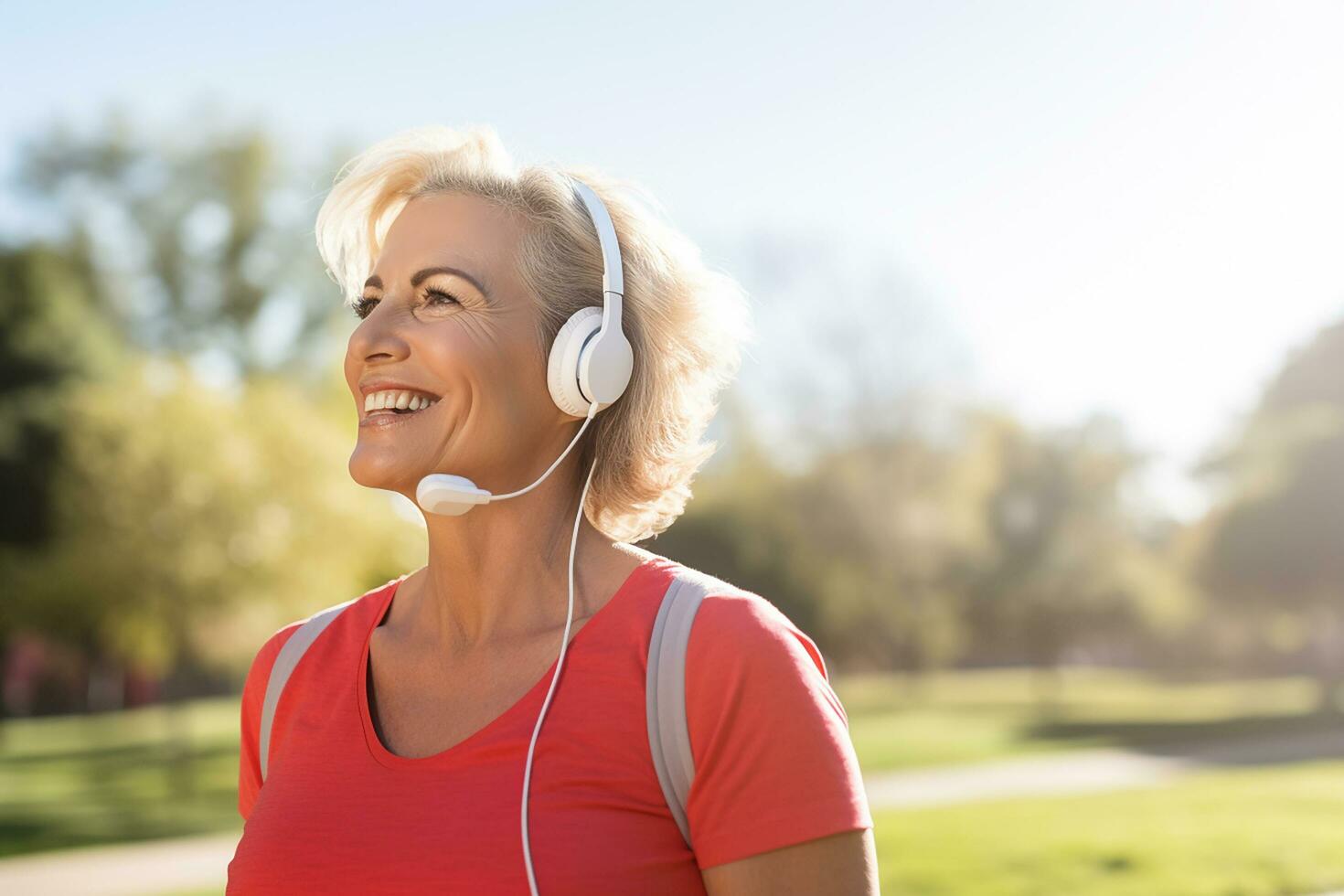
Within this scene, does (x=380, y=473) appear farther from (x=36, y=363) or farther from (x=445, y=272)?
(x=36, y=363)

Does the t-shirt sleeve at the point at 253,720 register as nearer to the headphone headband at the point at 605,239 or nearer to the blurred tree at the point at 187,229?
the headphone headband at the point at 605,239

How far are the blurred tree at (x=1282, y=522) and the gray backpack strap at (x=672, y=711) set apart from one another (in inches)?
1081

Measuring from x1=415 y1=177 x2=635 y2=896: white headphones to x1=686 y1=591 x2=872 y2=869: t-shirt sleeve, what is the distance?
1.22 feet

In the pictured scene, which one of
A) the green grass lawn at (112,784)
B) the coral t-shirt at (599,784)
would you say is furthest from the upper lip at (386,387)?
the green grass lawn at (112,784)

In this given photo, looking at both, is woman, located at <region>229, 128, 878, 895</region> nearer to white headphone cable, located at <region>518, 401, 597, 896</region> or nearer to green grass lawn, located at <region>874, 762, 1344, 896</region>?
white headphone cable, located at <region>518, 401, 597, 896</region>

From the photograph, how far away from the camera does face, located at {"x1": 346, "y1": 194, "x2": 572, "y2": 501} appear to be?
2076mm

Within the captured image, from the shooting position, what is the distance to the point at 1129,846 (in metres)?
9.02

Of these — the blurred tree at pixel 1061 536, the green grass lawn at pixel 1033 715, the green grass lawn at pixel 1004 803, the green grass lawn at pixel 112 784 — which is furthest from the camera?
the blurred tree at pixel 1061 536

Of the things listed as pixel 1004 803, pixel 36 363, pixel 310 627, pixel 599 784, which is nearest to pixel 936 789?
pixel 1004 803

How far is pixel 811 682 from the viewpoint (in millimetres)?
1719

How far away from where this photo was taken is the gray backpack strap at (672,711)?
173cm

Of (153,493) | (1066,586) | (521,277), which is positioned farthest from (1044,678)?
(521,277)

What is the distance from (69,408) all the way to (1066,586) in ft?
96.9

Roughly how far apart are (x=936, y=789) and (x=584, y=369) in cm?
1540
